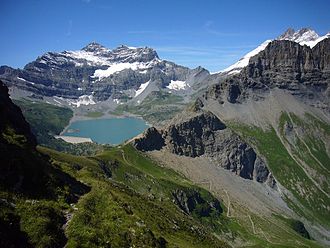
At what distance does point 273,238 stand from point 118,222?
521ft

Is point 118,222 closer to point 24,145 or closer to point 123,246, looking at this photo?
point 123,246

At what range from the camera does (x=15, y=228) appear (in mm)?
39750

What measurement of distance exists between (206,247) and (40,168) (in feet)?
124

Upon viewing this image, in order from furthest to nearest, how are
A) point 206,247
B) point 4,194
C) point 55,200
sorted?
point 206,247 < point 55,200 < point 4,194

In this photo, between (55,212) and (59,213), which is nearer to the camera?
(55,212)

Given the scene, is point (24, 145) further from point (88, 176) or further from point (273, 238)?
point (273, 238)

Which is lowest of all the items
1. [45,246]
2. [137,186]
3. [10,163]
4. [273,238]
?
[273,238]

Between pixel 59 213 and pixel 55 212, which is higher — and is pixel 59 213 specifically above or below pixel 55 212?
below

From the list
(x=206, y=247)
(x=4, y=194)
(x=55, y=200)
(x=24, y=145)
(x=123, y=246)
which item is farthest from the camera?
(x=206, y=247)

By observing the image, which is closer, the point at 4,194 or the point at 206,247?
the point at 4,194

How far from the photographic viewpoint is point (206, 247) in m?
73.9

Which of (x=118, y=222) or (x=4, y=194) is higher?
(x=4, y=194)

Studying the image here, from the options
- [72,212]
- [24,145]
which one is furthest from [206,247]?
[24,145]

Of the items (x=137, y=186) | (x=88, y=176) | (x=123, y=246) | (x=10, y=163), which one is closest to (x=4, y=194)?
(x=10, y=163)
